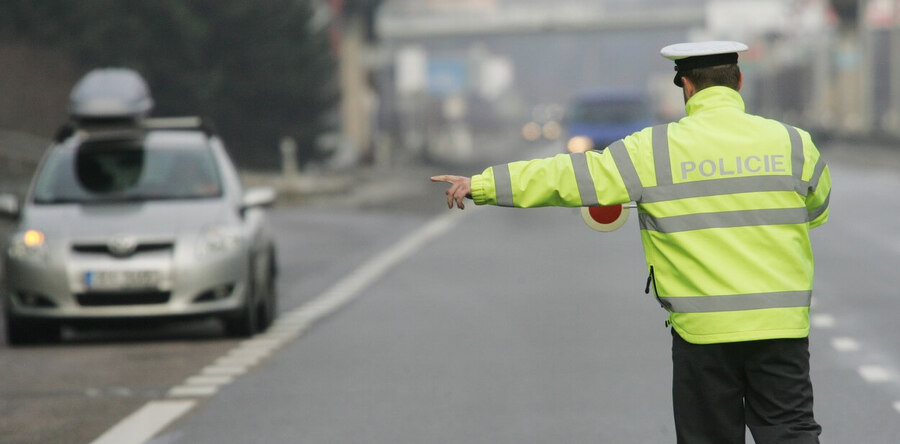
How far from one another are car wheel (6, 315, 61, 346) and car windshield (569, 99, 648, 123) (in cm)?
2746

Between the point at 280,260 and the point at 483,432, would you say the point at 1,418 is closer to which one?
the point at 483,432

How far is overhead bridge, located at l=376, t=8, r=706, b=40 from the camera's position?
146625mm

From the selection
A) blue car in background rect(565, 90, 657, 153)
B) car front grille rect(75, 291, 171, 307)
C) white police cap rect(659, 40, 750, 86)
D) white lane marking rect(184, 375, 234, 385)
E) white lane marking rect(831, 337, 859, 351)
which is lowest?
blue car in background rect(565, 90, 657, 153)

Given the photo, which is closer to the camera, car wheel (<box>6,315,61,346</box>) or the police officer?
the police officer

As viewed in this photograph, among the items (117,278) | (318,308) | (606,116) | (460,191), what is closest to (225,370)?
(117,278)

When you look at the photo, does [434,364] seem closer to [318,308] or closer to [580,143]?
[318,308]

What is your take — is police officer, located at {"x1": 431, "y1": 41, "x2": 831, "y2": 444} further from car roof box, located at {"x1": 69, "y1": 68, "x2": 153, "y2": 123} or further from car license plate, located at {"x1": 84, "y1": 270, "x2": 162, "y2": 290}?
car roof box, located at {"x1": 69, "y1": 68, "x2": 153, "y2": 123}

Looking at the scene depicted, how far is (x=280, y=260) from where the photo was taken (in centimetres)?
2181

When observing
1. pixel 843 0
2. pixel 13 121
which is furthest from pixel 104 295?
pixel 843 0

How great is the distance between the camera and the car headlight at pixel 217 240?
500 inches

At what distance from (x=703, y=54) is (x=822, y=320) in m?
8.75

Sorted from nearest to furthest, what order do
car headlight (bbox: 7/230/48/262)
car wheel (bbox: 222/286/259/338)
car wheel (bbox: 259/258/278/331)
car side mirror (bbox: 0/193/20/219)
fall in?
car headlight (bbox: 7/230/48/262) → car wheel (bbox: 222/286/259/338) → car side mirror (bbox: 0/193/20/219) → car wheel (bbox: 259/258/278/331)

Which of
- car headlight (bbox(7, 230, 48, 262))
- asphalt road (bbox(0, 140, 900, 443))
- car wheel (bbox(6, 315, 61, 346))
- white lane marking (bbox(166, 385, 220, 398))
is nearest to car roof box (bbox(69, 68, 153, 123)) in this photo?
asphalt road (bbox(0, 140, 900, 443))

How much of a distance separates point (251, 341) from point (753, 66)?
134 m
